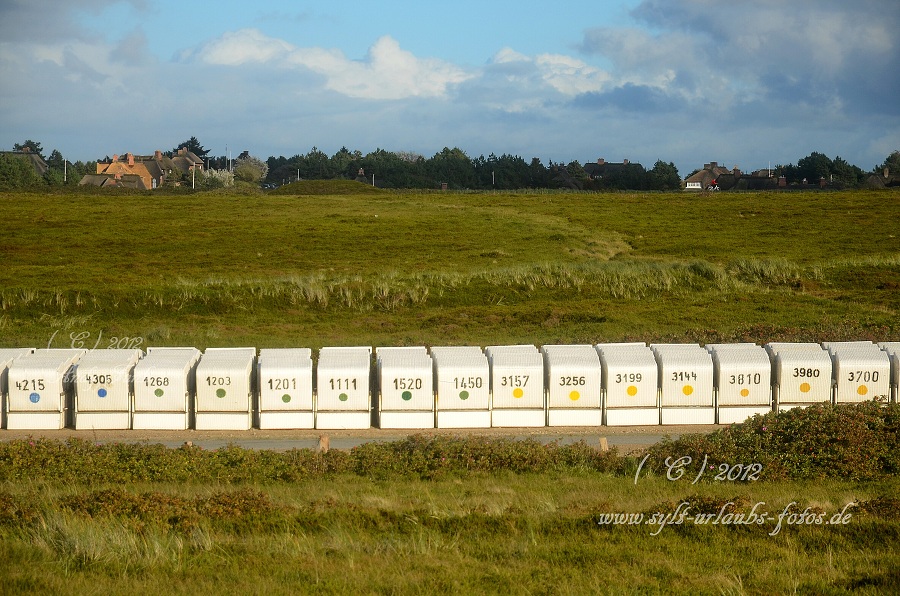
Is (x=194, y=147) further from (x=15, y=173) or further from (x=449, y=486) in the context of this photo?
(x=449, y=486)

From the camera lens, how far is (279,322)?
36156 mm

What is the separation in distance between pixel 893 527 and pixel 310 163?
147 meters

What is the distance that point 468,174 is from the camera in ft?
427

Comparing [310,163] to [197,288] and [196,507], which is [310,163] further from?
[196,507]

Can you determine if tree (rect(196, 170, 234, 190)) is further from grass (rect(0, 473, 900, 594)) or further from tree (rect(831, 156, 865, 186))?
grass (rect(0, 473, 900, 594))

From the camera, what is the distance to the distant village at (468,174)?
123438mm

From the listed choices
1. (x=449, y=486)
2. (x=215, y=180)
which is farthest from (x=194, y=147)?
(x=449, y=486)

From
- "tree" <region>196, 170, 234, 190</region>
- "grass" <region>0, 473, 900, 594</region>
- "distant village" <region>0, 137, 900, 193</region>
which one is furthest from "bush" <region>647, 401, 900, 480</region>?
"tree" <region>196, 170, 234, 190</region>

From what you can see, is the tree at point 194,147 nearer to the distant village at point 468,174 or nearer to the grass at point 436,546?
the distant village at point 468,174

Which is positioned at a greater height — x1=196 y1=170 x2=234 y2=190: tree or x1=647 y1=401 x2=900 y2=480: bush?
x1=196 y1=170 x2=234 y2=190: tree

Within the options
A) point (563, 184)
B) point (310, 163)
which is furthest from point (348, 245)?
point (310, 163)

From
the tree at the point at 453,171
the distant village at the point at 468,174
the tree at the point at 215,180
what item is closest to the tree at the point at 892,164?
the distant village at the point at 468,174

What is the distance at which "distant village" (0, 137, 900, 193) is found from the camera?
405 ft

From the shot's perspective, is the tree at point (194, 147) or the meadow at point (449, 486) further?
the tree at point (194, 147)
